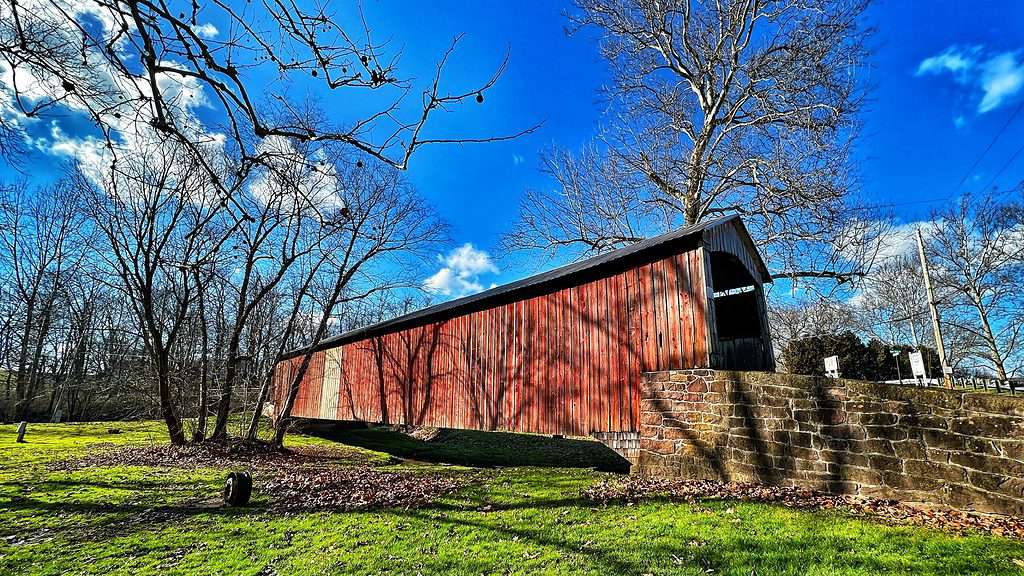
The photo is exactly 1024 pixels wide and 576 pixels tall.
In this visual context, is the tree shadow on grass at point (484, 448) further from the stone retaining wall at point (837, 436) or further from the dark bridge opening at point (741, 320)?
the dark bridge opening at point (741, 320)

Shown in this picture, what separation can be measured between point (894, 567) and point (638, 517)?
2.48m

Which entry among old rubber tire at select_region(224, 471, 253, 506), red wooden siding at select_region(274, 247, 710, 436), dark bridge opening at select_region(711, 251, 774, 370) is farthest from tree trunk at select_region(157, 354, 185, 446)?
dark bridge opening at select_region(711, 251, 774, 370)

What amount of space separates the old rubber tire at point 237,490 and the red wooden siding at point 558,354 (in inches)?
186

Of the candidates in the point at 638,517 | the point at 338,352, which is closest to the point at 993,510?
the point at 638,517

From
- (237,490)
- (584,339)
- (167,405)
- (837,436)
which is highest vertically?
(584,339)

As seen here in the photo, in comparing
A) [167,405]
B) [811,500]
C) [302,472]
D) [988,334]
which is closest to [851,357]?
[988,334]

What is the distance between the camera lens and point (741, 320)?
35.1ft

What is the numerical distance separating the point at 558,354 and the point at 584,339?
0.66 metres

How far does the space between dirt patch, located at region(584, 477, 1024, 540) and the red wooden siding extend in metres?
1.23

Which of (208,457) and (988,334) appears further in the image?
(988,334)

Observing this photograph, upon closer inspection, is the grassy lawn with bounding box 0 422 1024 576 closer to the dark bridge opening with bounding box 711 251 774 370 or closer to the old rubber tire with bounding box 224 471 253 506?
the old rubber tire with bounding box 224 471 253 506

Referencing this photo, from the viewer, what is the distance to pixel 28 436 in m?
15.6

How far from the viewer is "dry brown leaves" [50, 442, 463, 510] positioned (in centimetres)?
756

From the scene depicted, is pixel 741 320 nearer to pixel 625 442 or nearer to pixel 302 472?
pixel 625 442
